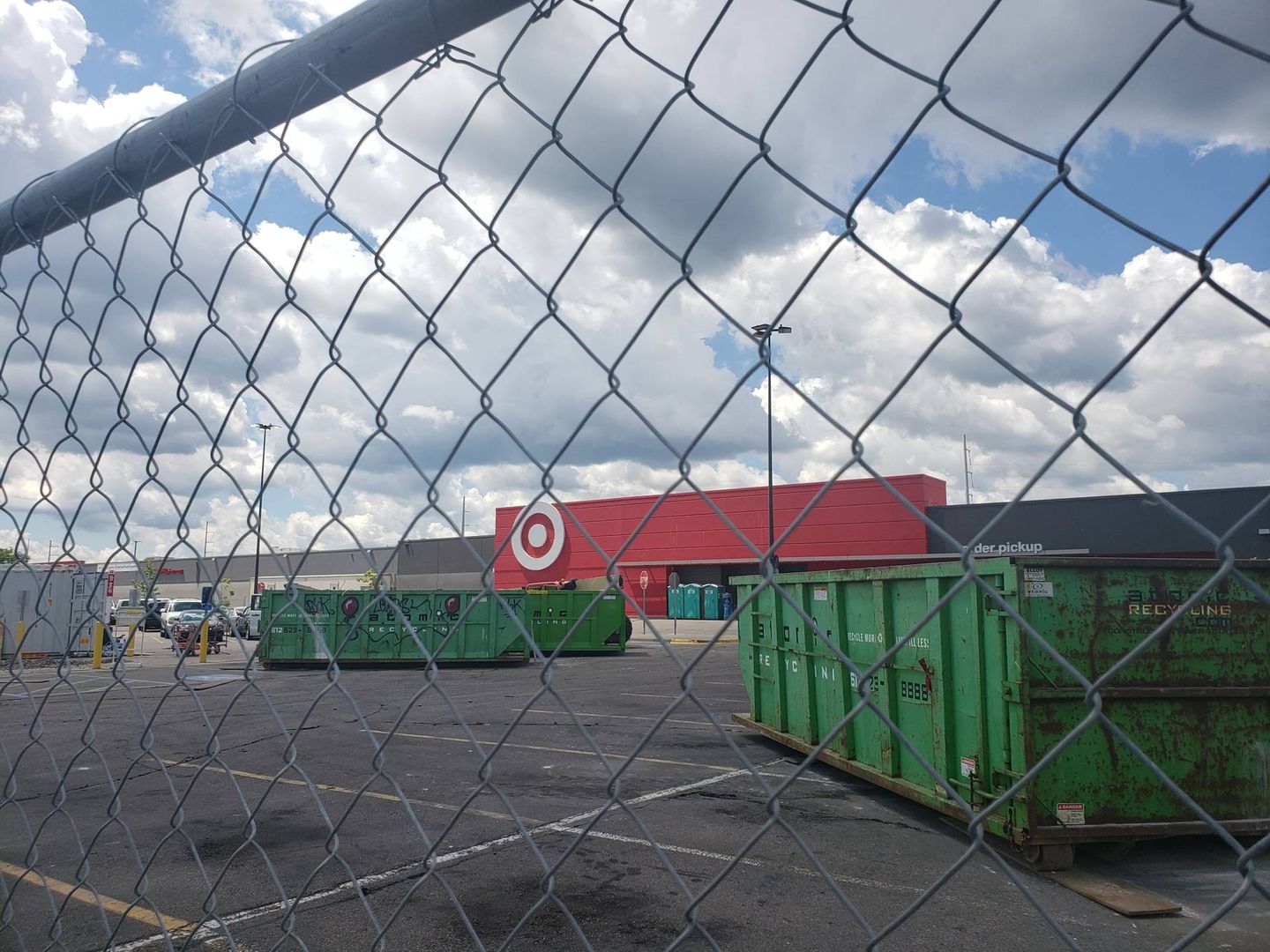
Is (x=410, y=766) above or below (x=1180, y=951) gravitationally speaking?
below

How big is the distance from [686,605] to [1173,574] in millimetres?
32395

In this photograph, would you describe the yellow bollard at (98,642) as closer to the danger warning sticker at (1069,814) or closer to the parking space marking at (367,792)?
the parking space marking at (367,792)

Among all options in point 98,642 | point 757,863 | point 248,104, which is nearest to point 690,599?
point 98,642

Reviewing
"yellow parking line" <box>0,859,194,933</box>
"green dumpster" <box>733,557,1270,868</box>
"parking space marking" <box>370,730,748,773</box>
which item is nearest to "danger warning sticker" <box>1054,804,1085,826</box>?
"green dumpster" <box>733,557,1270,868</box>

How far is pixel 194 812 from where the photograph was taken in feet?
23.0

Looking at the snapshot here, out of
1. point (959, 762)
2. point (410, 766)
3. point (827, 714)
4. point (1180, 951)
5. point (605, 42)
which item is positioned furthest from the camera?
point (410, 766)

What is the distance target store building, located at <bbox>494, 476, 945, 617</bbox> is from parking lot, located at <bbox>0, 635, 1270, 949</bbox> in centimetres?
1928

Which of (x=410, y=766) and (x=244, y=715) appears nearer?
(x=410, y=766)

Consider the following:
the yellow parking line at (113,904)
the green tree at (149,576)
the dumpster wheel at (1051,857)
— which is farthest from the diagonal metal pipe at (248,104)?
the dumpster wheel at (1051,857)

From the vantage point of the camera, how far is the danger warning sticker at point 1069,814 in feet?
18.7

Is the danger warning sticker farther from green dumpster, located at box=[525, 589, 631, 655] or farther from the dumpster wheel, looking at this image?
green dumpster, located at box=[525, 589, 631, 655]

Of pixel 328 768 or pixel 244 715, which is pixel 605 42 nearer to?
pixel 328 768

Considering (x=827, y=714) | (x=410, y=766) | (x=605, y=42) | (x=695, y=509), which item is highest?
(x=695, y=509)

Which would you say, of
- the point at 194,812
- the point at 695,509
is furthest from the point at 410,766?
the point at 695,509
